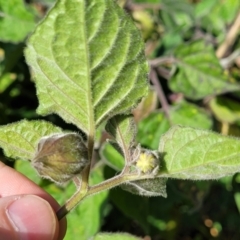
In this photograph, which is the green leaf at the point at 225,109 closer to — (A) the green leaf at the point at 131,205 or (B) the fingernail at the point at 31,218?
(A) the green leaf at the point at 131,205

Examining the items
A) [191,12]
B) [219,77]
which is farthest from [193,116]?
[191,12]

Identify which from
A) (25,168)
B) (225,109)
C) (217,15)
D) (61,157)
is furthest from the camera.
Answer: (217,15)

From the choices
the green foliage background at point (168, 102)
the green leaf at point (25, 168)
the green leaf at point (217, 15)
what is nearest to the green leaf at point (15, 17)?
the green foliage background at point (168, 102)

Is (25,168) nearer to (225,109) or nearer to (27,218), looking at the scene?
(27,218)

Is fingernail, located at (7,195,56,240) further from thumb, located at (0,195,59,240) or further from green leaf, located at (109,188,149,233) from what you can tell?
green leaf, located at (109,188,149,233)

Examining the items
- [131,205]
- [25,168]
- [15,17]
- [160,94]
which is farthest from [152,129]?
[15,17]

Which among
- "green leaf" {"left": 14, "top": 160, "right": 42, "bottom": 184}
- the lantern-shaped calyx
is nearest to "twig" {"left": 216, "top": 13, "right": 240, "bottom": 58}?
"green leaf" {"left": 14, "top": 160, "right": 42, "bottom": 184}

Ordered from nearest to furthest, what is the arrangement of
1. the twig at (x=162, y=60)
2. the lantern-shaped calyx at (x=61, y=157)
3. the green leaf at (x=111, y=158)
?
the lantern-shaped calyx at (x=61, y=157) → the green leaf at (x=111, y=158) → the twig at (x=162, y=60)
